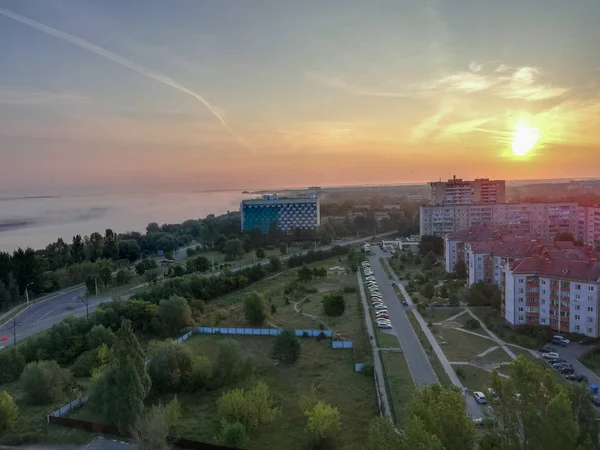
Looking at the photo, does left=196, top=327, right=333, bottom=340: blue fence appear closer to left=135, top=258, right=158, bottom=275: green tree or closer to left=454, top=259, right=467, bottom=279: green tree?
left=454, top=259, right=467, bottom=279: green tree

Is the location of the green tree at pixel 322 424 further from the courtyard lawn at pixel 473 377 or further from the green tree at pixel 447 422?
the courtyard lawn at pixel 473 377

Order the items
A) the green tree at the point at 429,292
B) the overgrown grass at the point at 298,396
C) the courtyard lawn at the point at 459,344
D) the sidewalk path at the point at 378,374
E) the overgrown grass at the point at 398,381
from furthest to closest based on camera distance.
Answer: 1. the green tree at the point at 429,292
2. the courtyard lawn at the point at 459,344
3. the sidewalk path at the point at 378,374
4. the overgrown grass at the point at 398,381
5. the overgrown grass at the point at 298,396

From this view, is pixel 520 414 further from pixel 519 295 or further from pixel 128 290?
pixel 128 290

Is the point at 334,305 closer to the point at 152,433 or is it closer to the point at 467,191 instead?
the point at 152,433

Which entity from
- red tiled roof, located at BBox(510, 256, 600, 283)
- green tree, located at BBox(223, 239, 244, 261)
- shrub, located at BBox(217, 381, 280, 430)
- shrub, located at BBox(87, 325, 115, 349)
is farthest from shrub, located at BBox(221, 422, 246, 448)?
green tree, located at BBox(223, 239, 244, 261)

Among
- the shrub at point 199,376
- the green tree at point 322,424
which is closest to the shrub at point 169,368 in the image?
the shrub at point 199,376

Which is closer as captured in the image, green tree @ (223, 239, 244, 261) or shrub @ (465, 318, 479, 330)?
shrub @ (465, 318, 479, 330)

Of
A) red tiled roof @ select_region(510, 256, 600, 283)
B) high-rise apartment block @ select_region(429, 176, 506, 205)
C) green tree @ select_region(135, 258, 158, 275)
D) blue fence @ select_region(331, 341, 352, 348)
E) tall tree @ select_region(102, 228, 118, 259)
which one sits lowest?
blue fence @ select_region(331, 341, 352, 348)
